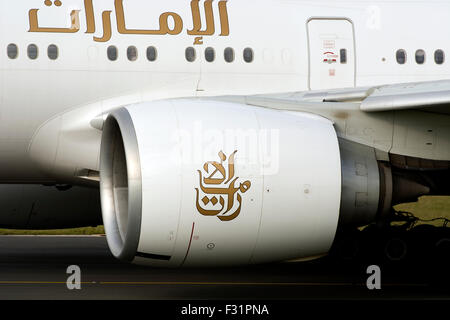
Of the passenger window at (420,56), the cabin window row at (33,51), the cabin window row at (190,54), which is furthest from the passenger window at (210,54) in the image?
the passenger window at (420,56)

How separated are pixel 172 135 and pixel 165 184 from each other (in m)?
0.43

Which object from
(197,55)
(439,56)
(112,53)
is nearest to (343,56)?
(439,56)

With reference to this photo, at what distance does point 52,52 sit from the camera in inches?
409

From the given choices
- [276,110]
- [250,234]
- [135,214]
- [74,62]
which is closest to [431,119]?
[276,110]

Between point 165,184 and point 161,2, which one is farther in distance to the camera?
point 161,2

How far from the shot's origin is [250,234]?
8211 mm

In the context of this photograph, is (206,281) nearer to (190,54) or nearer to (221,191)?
(190,54)

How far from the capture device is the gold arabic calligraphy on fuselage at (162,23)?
1041 cm

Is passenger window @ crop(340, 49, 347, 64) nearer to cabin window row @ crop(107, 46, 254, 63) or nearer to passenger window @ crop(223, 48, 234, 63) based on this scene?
cabin window row @ crop(107, 46, 254, 63)

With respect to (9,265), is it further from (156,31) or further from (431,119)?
(431,119)

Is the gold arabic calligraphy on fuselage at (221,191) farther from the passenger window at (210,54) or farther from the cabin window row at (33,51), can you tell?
the cabin window row at (33,51)

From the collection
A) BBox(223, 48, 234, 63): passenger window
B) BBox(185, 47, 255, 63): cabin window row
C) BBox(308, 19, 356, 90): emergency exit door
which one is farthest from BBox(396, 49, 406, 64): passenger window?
BBox(223, 48, 234, 63): passenger window

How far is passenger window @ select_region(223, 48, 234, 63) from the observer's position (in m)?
10.7

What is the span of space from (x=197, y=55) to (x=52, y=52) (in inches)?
60.7
